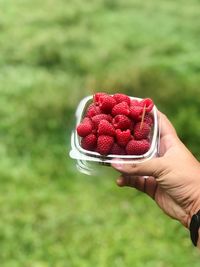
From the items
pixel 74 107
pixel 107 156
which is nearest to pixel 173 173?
pixel 107 156

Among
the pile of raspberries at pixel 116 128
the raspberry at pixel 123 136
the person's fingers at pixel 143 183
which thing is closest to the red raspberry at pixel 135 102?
the pile of raspberries at pixel 116 128

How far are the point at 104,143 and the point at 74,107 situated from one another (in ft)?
7.12

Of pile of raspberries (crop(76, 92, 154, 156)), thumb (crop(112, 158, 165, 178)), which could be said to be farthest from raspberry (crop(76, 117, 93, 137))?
thumb (crop(112, 158, 165, 178))

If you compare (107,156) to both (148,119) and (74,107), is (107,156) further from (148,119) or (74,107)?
(74,107)

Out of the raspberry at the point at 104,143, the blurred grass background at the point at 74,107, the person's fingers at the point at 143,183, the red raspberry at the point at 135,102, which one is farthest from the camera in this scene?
the blurred grass background at the point at 74,107

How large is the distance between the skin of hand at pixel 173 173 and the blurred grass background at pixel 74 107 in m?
0.79

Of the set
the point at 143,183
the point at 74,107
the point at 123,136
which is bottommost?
the point at 74,107

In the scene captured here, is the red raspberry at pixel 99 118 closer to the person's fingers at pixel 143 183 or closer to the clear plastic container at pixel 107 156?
the clear plastic container at pixel 107 156

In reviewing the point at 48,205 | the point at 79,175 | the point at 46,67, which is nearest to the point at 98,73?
the point at 46,67

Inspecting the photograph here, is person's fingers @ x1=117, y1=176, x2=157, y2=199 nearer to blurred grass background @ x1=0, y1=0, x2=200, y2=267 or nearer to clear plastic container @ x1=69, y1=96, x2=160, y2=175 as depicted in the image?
clear plastic container @ x1=69, y1=96, x2=160, y2=175

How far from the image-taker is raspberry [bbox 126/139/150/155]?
62.6 inches

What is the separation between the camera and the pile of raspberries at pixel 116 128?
1.59 m

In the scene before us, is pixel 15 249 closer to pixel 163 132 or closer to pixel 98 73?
pixel 163 132

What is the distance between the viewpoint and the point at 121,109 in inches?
63.8
